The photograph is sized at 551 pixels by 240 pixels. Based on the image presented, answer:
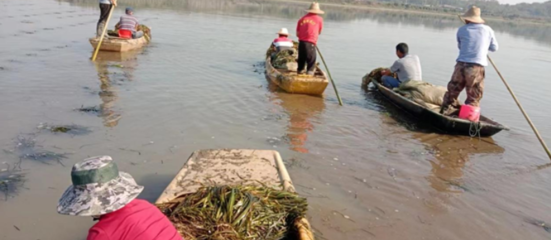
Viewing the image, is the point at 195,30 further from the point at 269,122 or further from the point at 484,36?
the point at 484,36

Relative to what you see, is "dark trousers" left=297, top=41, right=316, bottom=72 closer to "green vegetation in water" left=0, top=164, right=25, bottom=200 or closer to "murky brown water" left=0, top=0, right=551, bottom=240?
"murky brown water" left=0, top=0, right=551, bottom=240

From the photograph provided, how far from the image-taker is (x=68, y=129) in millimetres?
5980

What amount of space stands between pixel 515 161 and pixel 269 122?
3.90 meters

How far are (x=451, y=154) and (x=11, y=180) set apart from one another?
19.0ft

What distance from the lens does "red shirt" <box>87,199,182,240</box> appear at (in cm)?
206

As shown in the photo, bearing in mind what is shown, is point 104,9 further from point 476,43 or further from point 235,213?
point 235,213

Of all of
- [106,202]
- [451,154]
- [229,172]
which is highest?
Answer: [106,202]

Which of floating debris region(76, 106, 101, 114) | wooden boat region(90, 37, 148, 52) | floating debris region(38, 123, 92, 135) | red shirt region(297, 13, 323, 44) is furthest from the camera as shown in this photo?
wooden boat region(90, 37, 148, 52)

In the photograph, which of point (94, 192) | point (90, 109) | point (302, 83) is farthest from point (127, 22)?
point (94, 192)

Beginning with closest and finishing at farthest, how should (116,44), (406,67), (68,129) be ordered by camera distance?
(68,129)
(406,67)
(116,44)

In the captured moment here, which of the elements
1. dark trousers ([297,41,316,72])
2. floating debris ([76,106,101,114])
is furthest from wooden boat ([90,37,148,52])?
dark trousers ([297,41,316,72])

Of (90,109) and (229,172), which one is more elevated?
(229,172)

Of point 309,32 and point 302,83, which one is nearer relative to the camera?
point 302,83

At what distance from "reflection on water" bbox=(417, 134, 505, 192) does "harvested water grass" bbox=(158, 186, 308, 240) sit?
2520 mm
